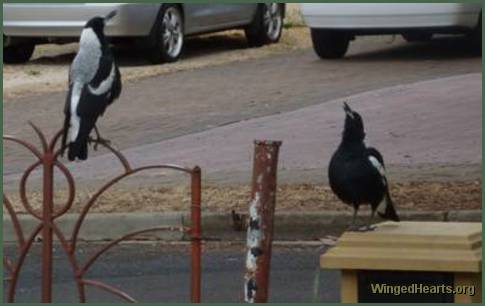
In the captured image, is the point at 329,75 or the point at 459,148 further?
the point at 329,75

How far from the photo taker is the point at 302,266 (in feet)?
26.2

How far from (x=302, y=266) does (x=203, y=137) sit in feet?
13.6

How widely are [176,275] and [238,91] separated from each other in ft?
22.0

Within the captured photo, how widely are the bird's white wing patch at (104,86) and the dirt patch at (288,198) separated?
90.0 inches

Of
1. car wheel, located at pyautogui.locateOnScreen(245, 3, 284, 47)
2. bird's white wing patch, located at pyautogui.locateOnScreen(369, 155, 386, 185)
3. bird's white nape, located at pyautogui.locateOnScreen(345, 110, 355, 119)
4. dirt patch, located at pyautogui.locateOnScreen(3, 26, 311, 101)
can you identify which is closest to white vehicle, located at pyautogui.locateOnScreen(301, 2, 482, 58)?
dirt patch, located at pyautogui.locateOnScreen(3, 26, 311, 101)

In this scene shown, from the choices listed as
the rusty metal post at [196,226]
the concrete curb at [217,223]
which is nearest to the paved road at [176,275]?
the concrete curb at [217,223]

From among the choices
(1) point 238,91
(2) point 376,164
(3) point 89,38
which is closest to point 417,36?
(1) point 238,91

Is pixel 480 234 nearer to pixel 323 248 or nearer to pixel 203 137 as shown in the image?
pixel 323 248

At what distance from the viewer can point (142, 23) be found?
50.6ft

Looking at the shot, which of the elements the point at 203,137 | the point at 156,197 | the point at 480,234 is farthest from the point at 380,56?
the point at 480,234

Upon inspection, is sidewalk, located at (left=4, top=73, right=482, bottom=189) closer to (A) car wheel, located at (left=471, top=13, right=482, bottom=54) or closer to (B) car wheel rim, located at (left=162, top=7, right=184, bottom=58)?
(A) car wheel, located at (left=471, top=13, right=482, bottom=54)

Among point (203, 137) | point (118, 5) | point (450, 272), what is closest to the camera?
point (450, 272)

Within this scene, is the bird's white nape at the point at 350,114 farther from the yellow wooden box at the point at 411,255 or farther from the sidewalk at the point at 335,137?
the sidewalk at the point at 335,137

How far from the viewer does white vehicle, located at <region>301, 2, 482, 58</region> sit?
15031mm
